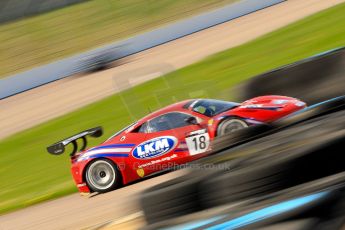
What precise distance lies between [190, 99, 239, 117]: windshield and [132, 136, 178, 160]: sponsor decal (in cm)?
51

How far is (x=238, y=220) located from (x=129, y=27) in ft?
78.4

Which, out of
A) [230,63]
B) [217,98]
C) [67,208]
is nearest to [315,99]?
[217,98]

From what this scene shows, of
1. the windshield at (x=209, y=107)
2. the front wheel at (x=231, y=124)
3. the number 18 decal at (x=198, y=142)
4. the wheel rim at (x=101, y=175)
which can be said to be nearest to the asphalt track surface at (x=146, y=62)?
the wheel rim at (x=101, y=175)

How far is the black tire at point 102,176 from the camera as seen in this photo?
8.98 m

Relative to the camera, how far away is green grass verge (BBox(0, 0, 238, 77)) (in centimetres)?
2638

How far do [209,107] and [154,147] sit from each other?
922mm

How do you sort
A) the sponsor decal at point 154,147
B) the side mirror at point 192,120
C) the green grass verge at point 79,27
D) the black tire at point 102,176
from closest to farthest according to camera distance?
the side mirror at point 192,120 → the sponsor decal at point 154,147 → the black tire at point 102,176 → the green grass verge at point 79,27

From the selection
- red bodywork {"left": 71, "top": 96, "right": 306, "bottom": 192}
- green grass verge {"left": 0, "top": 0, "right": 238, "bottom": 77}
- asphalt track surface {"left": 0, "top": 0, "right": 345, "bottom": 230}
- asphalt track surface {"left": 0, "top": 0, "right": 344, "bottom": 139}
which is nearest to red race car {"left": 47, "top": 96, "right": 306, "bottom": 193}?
red bodywork {"left": 71, "top": 96, "right": 306, "bottom": 192}

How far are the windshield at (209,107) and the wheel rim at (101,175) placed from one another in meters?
1.47

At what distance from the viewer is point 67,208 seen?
27.8 ft

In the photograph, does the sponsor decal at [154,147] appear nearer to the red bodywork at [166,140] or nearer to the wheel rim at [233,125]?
the red bodywork at [166,140]

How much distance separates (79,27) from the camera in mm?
27766

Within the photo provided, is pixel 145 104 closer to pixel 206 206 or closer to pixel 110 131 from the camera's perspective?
pixel 206 206

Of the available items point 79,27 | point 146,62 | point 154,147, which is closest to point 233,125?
point 154,147
